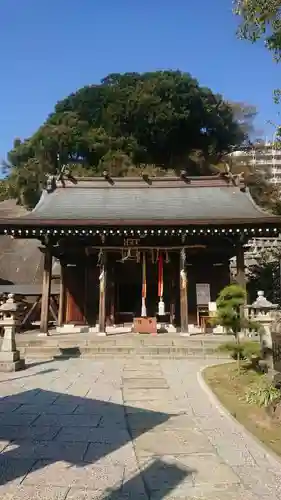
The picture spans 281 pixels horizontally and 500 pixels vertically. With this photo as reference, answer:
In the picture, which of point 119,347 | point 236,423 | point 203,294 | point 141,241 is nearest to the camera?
point 236,423

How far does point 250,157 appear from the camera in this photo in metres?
43.6

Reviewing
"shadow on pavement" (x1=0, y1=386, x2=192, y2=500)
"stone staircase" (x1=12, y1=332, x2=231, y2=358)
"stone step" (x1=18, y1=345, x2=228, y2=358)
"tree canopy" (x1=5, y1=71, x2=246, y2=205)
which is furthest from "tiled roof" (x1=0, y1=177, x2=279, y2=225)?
"tree canopy" (x1=5, y1=71, x2=246, y2=205)

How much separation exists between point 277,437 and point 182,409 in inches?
64.1

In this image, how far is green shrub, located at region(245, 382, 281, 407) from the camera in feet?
22.4

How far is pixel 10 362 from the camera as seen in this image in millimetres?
9844

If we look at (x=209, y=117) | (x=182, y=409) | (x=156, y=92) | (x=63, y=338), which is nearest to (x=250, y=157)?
(x=209, y=117)

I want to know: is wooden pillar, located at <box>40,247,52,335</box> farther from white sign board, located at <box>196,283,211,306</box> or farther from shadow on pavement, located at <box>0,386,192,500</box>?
shadow on pavement, located at <box>0,386,192,500</box>

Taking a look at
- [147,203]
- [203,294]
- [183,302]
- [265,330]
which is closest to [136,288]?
[203,294]

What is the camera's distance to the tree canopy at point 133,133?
39031 millimetres

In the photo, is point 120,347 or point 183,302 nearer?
point 120,347

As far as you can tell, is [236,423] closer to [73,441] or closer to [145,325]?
[73,441]

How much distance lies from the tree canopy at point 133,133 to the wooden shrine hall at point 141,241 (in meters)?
19.1

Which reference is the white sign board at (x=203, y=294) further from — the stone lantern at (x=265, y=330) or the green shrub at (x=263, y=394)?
the green shrub at (x=263, y=394)

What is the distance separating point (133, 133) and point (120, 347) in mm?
31811
